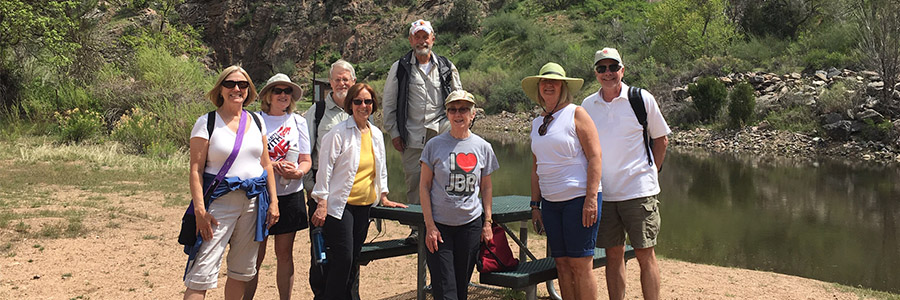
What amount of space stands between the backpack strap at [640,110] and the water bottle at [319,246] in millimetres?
2084

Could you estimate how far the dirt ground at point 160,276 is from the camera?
532 centimetres

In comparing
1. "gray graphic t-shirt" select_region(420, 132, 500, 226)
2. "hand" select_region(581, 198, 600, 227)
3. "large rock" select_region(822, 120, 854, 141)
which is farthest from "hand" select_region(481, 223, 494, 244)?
"large rock" select_region(822, 120, 854, 141)

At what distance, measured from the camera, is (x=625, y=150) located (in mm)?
3793

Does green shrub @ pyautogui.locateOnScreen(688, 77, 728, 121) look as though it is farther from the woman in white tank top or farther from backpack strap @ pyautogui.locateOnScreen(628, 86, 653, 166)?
the woman in white tank top

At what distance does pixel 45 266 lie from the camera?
5.83m

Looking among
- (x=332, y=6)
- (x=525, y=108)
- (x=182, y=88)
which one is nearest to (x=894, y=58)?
(x=525, y=108)

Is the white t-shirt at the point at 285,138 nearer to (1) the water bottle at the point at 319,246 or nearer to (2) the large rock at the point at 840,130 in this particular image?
(1) the water bottle at the point at 319,246

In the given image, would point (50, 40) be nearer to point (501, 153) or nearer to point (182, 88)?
point (182, 88)

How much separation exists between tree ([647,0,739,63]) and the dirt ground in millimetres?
30569

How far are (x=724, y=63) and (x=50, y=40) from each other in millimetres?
28133

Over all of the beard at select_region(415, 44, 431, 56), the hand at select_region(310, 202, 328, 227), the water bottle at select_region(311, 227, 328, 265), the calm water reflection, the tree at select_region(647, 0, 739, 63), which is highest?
the tree at select_region(647, 0, 739, 63)

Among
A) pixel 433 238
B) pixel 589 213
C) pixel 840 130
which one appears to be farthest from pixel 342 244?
pixel 840 130

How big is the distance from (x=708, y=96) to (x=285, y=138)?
25893 mm

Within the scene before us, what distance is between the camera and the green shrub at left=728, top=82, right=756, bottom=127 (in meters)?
25.4
